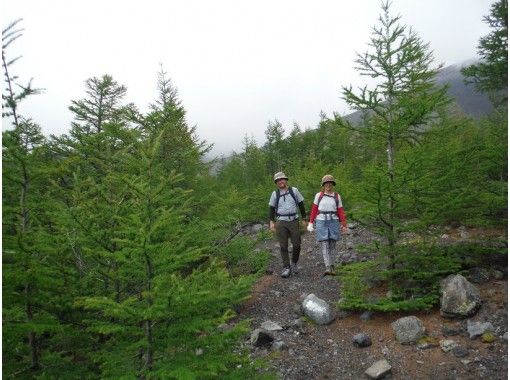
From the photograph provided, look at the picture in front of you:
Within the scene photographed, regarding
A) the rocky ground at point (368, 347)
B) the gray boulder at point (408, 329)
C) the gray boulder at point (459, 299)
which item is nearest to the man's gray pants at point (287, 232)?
the rocky ground at point (368, 347)

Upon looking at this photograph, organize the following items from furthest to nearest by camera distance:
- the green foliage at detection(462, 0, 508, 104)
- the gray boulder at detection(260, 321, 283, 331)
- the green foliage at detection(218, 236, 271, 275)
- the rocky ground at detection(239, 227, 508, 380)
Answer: the green foliage at detection(462, 0, 508, 104) < the green foliage at detection(218, 236, 271, 275) < the gray boulder at detection(260, 321, 283, 331) < the rocky ground at detection(239, 227, 508, 380)

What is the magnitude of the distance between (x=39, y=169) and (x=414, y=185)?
21.0 feet

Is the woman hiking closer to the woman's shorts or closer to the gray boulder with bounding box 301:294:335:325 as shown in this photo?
the woman's shorts

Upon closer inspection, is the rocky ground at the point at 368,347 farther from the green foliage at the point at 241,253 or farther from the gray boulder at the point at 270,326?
the green foliage at the point at 241,253

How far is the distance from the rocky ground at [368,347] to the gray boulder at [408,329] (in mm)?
112

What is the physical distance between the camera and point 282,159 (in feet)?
106

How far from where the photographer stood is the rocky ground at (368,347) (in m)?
5.35

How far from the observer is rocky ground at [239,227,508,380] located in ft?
17.6

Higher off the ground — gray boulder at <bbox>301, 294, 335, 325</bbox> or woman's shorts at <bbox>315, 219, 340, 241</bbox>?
woman's shorts at <bbox>315, 219, 340, 241</bbox>

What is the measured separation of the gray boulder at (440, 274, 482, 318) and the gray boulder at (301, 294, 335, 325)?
2.17 meters

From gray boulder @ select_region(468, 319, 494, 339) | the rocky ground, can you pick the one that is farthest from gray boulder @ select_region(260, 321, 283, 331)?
gray boulder @ select_region(468, 319, 494, 339)

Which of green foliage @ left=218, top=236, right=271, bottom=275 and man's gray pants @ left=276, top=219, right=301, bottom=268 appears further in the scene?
man's gray pants @ left=276, top=219, right=301, bottom=268

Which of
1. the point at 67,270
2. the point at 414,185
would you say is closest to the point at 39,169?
the point at 67,270

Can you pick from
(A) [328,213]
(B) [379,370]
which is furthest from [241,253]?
(B) [379,370]
